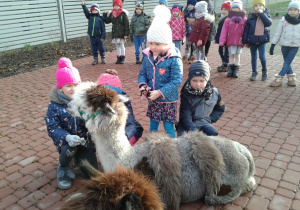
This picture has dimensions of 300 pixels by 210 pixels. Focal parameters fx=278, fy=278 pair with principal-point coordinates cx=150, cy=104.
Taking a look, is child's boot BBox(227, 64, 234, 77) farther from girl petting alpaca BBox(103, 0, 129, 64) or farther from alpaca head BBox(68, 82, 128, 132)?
alpaca head BBox(68, 82, 128, 132)

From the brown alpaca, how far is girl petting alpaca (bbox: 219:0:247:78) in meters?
6.62

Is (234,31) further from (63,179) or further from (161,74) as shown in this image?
(63,179)

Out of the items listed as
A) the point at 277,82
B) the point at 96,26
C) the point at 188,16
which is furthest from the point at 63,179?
the point at 188,16

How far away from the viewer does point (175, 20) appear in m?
9.00

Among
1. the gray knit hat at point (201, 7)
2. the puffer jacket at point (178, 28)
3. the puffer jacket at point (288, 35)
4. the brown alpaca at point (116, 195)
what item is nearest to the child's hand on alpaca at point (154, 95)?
the brown alpaca at point (116, 195)

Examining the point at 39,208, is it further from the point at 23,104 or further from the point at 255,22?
the point at 255,22

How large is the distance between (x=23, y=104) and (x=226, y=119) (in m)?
4.47

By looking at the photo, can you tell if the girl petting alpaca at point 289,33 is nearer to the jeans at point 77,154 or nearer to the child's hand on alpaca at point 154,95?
the child's hand on alpaca at point 154,95

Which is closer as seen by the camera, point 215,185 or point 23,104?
point 215,185

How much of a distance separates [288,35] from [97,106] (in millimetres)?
5735

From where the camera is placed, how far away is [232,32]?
7520 millimetres

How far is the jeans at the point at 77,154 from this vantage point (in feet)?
11.1

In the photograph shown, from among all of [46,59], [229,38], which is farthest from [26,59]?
[229,38]

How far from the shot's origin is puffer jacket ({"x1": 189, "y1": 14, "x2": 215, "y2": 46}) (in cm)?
806
